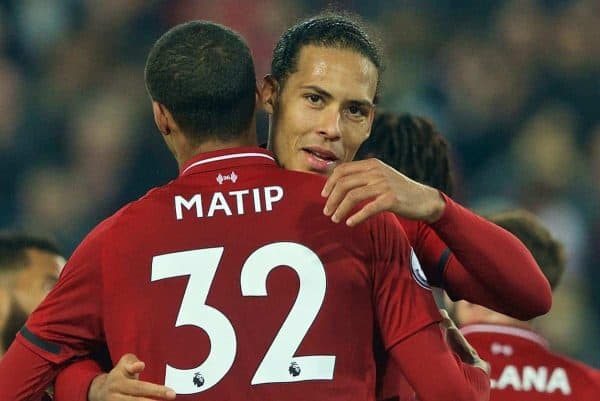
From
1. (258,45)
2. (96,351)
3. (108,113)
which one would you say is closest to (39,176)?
(108,113)

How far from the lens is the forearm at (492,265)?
2.49m

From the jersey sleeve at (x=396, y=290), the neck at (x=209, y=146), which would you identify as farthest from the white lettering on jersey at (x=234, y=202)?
the jersey sleeve at (x=396, y=290)

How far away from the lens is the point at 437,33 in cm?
746

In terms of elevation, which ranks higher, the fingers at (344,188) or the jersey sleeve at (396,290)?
the fingers at (344,188)

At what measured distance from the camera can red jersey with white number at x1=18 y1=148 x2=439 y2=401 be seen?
2.48 metres

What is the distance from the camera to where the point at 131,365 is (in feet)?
8.07

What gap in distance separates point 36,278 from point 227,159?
1560mm

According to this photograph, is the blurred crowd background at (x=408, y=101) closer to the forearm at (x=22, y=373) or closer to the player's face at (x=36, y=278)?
the player's face at (x=36, y=278)

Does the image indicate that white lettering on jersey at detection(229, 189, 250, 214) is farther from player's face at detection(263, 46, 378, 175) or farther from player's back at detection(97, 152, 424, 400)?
player's face at detection(263, 46, 378, 175)

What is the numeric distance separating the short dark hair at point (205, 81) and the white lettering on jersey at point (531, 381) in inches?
49.8

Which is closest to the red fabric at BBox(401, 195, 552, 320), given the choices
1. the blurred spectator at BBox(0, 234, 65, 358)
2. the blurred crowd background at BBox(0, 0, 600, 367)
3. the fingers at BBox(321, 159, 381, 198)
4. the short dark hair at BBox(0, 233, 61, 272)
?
the fingers at BBox(321, 159, 381, 198)

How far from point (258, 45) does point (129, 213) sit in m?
4.55

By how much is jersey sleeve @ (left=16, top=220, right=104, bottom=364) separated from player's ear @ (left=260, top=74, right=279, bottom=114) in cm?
53

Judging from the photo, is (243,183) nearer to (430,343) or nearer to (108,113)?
(430,343)
